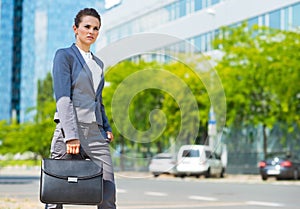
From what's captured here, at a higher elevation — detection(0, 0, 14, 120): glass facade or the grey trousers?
detection(0, 0, 14, 120): glass facade

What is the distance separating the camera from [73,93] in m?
5.00

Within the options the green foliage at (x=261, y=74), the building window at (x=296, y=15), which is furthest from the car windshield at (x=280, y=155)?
the building window at (x=296, y=15)

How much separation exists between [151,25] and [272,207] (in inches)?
1500

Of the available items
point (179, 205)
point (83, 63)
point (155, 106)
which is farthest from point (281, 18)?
point (83, 63)

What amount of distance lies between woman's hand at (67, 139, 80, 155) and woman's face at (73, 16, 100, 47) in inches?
29.4

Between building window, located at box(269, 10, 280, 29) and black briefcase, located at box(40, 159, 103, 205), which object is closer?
black briefcase, located at box(40, 159, 103, 205)

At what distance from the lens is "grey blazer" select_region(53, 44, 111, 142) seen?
4.90 meters

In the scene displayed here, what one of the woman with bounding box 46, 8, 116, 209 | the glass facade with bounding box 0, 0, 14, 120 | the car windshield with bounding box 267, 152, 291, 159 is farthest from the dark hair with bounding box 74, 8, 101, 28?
the glass facade with bounding box 0, 0, 14, 120

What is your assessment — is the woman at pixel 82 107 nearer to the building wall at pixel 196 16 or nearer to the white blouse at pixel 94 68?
the white blouse at pixel 94 68

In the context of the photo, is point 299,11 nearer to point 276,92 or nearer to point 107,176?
point 276,92

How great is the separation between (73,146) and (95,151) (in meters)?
0.18

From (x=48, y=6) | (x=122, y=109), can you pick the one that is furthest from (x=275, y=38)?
(x=48, y=6)

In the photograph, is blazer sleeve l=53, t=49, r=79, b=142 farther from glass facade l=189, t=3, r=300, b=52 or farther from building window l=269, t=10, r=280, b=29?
building window l=269, t=10, r=280, b=29

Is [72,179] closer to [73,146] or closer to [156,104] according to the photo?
[73,146]
